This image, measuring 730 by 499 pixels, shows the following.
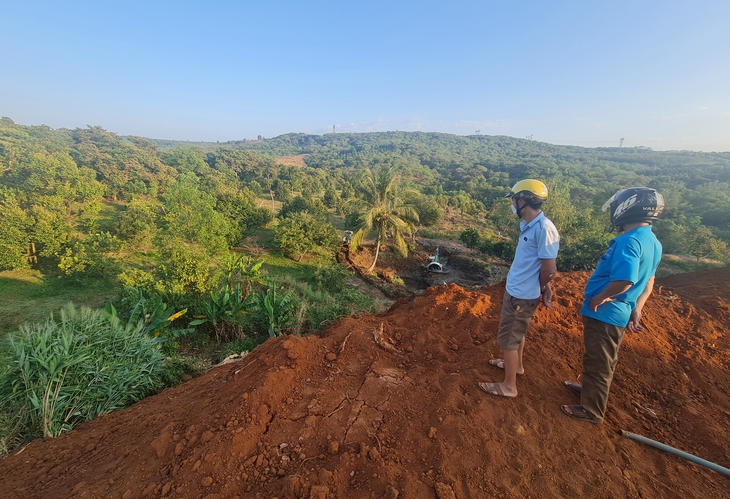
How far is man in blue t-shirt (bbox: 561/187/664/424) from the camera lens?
2328 mm

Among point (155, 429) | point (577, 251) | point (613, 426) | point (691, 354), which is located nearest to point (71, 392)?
point (155, 429)

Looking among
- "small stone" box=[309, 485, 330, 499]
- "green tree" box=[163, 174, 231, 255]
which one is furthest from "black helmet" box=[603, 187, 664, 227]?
"green tree" box=[163, 174, 231, 255]

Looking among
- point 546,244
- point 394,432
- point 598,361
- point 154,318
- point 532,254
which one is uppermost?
point 546,244

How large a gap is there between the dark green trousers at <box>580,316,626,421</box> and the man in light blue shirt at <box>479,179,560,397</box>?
41 centimetres

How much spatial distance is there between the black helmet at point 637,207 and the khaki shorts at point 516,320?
96 cm

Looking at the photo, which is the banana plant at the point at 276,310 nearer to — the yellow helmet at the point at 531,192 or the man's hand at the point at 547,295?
the man's hand at the point at 547,295

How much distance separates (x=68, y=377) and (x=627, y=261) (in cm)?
596

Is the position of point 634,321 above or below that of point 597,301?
below

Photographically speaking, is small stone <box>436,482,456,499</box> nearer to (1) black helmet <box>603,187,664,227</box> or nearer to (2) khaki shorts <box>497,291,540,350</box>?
(2) khaki shorts <box>497,291,540,350</box>

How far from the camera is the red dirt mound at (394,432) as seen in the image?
6.89ft

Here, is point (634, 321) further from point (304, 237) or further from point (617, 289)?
point (304, 237)

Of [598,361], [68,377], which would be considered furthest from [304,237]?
[598,361]

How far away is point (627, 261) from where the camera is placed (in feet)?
7.50

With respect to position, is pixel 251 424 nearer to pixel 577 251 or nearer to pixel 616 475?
pixel 616 475
